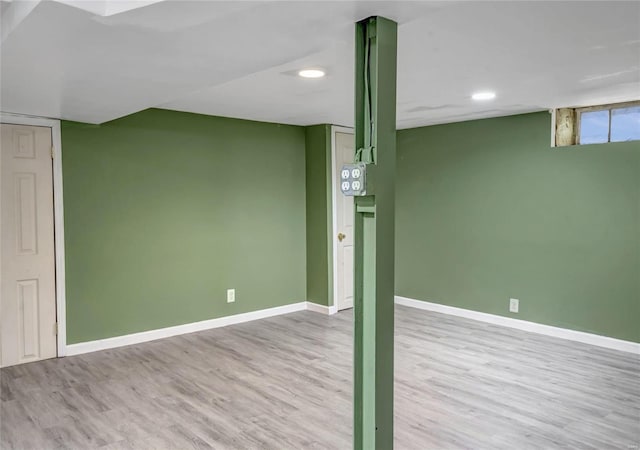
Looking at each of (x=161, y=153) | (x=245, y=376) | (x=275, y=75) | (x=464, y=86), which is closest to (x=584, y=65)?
(x=464, y=86)

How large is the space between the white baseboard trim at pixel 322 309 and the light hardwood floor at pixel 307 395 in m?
0.82

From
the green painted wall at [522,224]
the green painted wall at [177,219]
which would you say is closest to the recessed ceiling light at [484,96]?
the green painted wall at [522,224]

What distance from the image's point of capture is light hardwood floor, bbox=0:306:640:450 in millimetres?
2746

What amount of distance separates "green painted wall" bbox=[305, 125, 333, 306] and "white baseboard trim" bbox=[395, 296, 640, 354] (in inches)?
42.7

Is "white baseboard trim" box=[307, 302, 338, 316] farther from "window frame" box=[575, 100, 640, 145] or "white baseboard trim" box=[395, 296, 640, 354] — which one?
"window frame" box=[575, 100, 640, 145]

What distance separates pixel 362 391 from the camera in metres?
1.99

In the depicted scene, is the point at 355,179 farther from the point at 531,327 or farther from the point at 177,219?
the point at 531,327

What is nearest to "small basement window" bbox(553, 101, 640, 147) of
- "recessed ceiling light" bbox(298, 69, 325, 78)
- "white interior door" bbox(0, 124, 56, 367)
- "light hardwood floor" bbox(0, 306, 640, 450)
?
"light hardwood floor" bbox(0, 306, 640, 450)

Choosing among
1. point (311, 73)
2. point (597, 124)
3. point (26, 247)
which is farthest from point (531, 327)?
point (26, 247)

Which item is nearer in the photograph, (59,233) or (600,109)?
(59,233)

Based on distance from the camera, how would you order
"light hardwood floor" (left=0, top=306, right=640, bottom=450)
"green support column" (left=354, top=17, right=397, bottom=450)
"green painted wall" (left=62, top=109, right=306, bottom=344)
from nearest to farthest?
"green support column" (left=354, top=17, right=397, bottom=450) → "light hardwood floor" (left=0, top=306, right=640, bottom=450) → "green painted wall" (left=62, top=109, right=306, bottom=344)

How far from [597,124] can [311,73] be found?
2967 mm

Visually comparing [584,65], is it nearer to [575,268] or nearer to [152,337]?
[575,268]

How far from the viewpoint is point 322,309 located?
560cm
